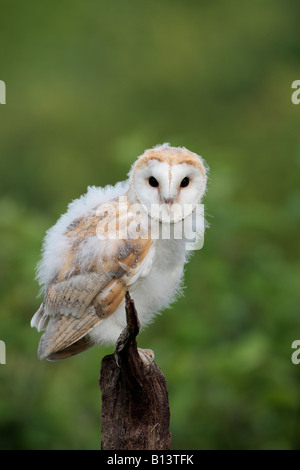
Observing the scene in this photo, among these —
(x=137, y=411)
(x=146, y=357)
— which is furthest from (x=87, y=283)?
(x=137, y=411)

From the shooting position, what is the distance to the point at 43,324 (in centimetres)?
304

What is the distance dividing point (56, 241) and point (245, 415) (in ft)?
5.25

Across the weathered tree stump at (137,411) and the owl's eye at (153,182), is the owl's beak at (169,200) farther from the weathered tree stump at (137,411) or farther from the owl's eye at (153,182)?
the weathered tree stump at (137,411)

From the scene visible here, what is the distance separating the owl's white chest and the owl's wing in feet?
0.11

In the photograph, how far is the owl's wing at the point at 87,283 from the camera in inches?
111

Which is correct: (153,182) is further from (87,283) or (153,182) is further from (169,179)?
(87,283)

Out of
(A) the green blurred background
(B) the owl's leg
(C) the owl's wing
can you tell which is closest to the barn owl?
(C) the owl's wing

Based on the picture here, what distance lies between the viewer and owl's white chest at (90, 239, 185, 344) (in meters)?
2.86

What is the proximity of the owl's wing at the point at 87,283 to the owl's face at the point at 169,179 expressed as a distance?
6.2 inches

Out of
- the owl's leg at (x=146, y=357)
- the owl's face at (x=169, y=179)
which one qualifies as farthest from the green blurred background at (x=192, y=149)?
the owl's face at (x=169, y=179)

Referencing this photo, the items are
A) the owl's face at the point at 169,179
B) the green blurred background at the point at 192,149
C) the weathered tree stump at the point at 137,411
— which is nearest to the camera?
the owl's face at the point at 169,179

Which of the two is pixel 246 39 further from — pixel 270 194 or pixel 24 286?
pixel 24 286

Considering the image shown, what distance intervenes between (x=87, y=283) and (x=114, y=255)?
5.1 inches

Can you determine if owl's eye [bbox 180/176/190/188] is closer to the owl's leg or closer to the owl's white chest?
the owl's white chest
